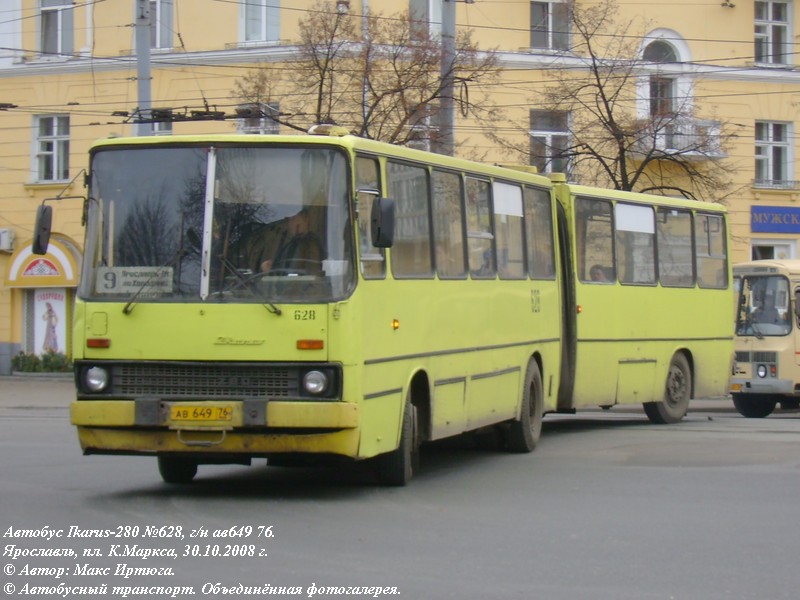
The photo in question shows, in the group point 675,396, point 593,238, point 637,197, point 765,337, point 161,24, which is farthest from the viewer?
point 161,24

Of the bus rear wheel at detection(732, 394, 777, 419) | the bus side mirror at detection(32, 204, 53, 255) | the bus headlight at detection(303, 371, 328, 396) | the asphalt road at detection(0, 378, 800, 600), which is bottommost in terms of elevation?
the bus rear wheel at detection(732, 394, 777, 419)

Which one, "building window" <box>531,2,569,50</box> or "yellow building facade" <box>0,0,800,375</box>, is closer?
"yellow building facade" <box>0,0,800,375</box>

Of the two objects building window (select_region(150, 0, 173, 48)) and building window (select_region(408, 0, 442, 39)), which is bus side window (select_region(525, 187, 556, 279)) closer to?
building window (select_region(408, 0, 442, 39))

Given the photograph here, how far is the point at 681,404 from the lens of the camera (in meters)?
19.6

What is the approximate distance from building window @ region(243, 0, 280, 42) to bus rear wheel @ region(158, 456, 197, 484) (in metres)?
22.4

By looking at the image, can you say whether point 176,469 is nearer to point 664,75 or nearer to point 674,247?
point 674,247

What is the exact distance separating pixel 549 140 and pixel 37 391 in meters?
13.2

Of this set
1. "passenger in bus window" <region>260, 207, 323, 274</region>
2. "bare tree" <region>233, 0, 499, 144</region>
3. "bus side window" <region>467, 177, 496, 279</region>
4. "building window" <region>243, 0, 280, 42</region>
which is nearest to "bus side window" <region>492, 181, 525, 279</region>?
"bus side window" <region>467, 177, 496, 279</region>

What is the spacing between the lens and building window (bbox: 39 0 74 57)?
3453 centimetres

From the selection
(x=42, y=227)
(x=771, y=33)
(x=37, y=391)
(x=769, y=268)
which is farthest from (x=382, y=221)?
(x=771, y=33)

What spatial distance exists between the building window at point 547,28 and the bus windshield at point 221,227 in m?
24.2

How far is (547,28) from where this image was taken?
111 feet

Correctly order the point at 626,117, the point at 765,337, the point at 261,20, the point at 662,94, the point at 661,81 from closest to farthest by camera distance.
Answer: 1. the point at 765,337
2. the point at 626,117
3. the point at 261,20
4. the point at 661,81
5. the point at 662,94

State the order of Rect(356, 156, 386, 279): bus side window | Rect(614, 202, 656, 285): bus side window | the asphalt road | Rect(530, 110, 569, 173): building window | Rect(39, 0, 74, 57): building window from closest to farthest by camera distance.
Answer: the asphalt road → Rect(356, 156, 386, 279): bus side window → Rect(614, 202, 656, 285): bus side window → Rect(530, 110, 569, 173): building window → Rect(39, 0, 74, 57): building window
